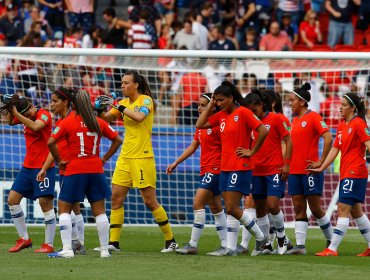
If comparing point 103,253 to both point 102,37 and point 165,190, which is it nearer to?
point 165,190

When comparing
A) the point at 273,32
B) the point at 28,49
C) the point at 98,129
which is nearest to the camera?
the point at 98,129

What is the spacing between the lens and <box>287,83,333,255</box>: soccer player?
1432 centimetres

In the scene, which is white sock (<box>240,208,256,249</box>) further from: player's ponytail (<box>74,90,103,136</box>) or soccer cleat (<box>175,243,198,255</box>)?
player's ponytail (<box>74,90,103,136</box>)

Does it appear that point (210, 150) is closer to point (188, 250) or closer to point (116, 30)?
point (188, 250)

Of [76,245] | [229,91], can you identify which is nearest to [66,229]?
[76,245]

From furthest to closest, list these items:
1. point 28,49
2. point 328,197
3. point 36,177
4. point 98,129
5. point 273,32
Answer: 1. point 273,32
2. point 328,197
3. point 28,49
4. point 36,177
5. point 98,129

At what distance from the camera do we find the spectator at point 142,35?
970 inches

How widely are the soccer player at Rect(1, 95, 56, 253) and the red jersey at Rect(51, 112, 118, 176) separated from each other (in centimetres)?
110

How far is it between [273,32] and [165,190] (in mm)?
6598

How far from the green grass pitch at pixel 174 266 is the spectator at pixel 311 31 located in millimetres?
10813

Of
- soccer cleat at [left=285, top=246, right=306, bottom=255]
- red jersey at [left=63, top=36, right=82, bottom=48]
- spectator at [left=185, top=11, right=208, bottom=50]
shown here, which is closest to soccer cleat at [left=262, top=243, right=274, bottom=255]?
soccer cleat at [left=285, top=246, right=306, bottom=255]

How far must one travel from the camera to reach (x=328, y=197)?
1961 cm

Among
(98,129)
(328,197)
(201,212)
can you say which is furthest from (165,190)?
(98,129)

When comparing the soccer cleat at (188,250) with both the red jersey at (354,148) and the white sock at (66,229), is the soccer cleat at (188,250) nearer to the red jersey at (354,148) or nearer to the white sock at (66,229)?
the white sock at (66,229)
